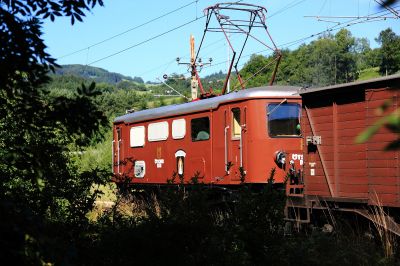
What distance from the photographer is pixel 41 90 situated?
412cm

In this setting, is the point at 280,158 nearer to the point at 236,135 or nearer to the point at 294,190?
the point at 236,135

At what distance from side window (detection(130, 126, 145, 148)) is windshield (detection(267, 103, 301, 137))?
6.01m

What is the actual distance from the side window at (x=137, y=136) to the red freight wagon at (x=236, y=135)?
1.93 metres

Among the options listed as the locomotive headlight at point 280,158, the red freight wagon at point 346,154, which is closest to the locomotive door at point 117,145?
the locomotive headlight at point 280,158

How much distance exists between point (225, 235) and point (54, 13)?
2869 mm

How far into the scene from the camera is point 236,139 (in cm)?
1316

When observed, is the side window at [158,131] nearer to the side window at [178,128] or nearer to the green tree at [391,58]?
the side window at [178,128]

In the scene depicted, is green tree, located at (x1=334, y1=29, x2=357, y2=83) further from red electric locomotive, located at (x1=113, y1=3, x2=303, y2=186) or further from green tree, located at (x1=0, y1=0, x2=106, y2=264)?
green tree, located at (x1=0, y1=0, x2=106, y2=264)

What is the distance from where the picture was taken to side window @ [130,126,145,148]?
17923 mm

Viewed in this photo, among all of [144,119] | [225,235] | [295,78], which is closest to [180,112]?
[144,119]

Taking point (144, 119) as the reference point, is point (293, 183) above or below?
below

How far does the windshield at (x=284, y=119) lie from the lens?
1304cm

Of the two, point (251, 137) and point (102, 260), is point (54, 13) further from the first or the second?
point (251, 137)

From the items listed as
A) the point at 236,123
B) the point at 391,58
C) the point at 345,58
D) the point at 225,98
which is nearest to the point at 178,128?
the point at 225,98
